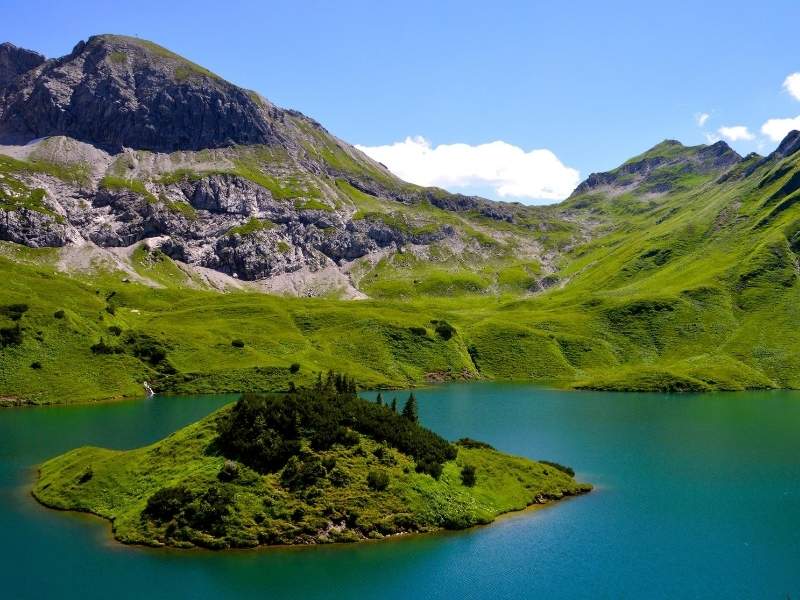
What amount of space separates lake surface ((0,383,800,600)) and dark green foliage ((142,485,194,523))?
3.93 metres

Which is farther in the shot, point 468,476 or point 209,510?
point 468,476

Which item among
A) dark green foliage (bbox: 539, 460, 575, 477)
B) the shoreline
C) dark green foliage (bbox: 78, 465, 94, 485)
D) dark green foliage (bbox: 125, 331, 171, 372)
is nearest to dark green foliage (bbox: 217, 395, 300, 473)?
the shoreline

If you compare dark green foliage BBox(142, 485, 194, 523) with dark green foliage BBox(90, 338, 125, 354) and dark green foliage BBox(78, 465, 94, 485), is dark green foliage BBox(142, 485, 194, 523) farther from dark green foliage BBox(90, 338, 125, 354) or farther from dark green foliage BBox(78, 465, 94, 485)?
dark green foliage BBox(90, 338, 125, 354)

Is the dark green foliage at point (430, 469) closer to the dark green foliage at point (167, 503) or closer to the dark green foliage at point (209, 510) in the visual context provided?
the dark green foliage at point (209, 510)

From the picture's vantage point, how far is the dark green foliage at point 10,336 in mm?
134875

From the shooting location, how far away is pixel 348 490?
60.4 m

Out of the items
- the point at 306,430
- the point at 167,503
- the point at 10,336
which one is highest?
the point at 306,430

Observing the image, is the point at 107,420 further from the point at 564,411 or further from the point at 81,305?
the point at 564,411

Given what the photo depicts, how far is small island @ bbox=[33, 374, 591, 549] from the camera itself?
5662 cm

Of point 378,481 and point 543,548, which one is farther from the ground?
point 378,481

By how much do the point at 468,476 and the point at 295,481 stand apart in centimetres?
1837

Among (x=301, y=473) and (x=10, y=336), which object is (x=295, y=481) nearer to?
(x=301, y=473)

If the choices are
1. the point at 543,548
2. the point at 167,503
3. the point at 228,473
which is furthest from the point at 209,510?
the point at 543,548

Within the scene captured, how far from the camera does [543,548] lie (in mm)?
56219
